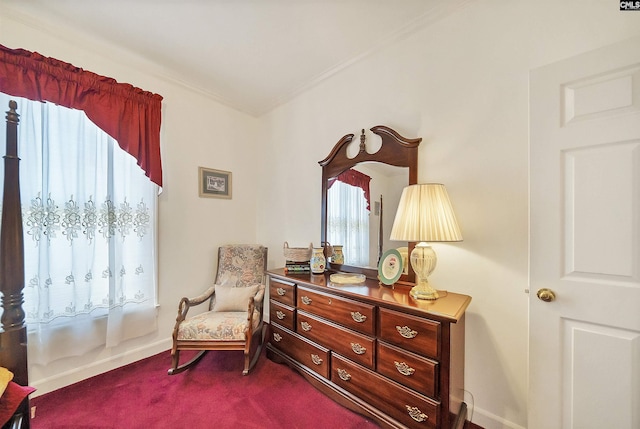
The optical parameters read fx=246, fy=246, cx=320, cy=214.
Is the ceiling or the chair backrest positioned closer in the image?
the ceiling

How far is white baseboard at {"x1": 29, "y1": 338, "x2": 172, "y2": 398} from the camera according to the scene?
71.2 inches

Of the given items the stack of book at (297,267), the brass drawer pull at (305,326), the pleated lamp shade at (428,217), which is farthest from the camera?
the stack of book at (297,267)

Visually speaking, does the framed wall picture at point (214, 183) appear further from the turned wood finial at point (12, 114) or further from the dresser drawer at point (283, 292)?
the turned wood finial at point (12, 114)

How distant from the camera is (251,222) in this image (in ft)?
10.6

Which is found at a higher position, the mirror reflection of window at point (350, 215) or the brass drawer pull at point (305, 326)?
the mirror reflection of window at point (350, 215)

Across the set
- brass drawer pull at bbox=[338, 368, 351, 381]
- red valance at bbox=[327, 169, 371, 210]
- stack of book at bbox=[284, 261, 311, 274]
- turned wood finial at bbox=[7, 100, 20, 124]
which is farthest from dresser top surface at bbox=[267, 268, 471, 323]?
turned wood finial at bbox=[7, 100, 20, 124]

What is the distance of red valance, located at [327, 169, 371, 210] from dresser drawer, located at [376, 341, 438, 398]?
3.51 ft

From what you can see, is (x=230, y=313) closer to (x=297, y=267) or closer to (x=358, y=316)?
(x=297, y=267)

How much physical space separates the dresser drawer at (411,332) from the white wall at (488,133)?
1.61ft

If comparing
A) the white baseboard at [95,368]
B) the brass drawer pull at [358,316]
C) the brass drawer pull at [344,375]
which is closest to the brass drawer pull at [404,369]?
the brass drawer pull at [358,316]

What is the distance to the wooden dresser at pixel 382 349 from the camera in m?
1.27

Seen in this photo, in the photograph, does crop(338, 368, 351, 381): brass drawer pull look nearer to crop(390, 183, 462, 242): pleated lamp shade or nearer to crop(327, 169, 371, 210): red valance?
crop(390, 183, 462, 242): pleated lamp shade

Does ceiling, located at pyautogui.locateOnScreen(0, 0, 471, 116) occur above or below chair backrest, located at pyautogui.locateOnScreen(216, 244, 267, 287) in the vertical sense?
above

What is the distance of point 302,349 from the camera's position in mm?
1965
